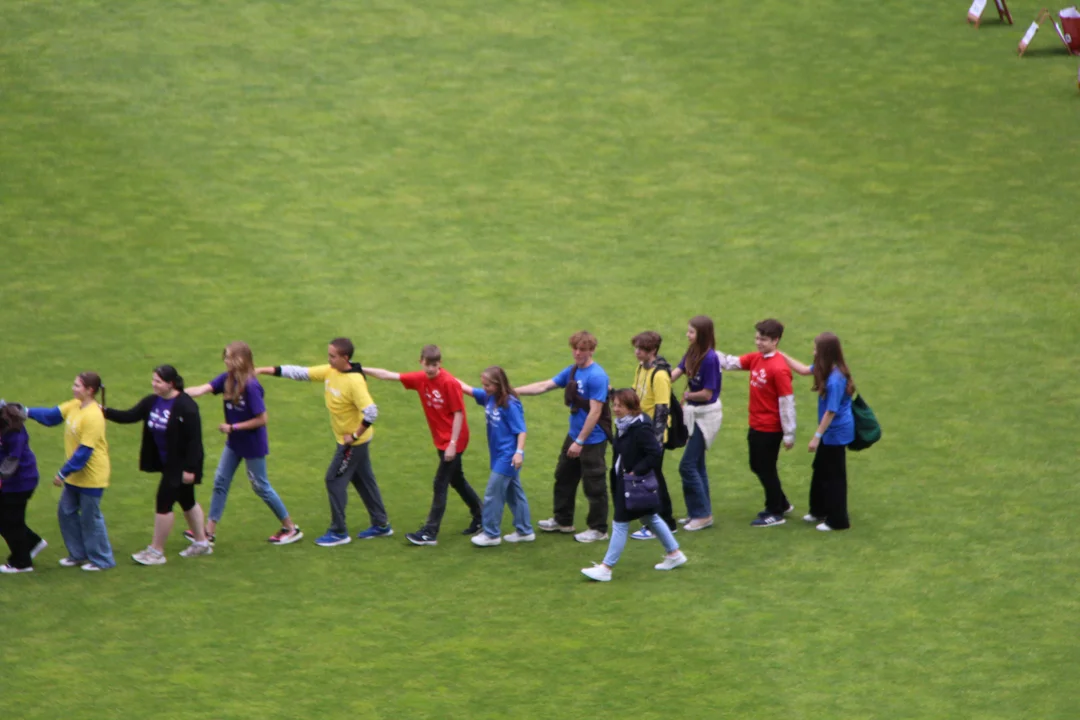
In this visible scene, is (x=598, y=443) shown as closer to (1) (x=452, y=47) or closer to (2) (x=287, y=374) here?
(2) (x=287, y=374)

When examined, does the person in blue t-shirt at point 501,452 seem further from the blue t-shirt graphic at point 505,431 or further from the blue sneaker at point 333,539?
the blue sneaker at point 333,539

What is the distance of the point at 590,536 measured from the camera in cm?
1322

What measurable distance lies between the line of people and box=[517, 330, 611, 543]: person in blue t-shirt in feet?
0.04

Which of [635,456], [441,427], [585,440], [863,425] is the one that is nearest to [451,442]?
[441,427]

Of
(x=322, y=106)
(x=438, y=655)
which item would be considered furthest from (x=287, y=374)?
(x=322, y=106)

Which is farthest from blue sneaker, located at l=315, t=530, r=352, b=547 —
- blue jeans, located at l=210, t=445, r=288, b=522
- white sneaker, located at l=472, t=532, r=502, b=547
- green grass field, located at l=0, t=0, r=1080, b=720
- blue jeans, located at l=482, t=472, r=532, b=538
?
blue jeans, located at l=482, t=472, r=532, b=538

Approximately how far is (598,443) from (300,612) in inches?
125

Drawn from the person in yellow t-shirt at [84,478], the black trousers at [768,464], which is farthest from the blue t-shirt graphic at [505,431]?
the person in yellow t-shirt at [84,478]

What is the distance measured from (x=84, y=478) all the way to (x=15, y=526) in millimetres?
777

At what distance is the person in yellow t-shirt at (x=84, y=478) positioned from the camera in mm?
12289

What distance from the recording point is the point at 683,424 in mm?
13156

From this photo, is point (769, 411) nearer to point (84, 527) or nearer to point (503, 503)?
point (503, 503)

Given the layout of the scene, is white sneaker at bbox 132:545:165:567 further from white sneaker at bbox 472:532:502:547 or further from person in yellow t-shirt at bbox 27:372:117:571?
white sneaker at bbox 472:532:502:547

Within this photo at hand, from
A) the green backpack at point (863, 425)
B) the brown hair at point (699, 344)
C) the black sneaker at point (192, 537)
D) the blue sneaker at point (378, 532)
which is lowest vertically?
the blue sneaker at point (378, 532)
